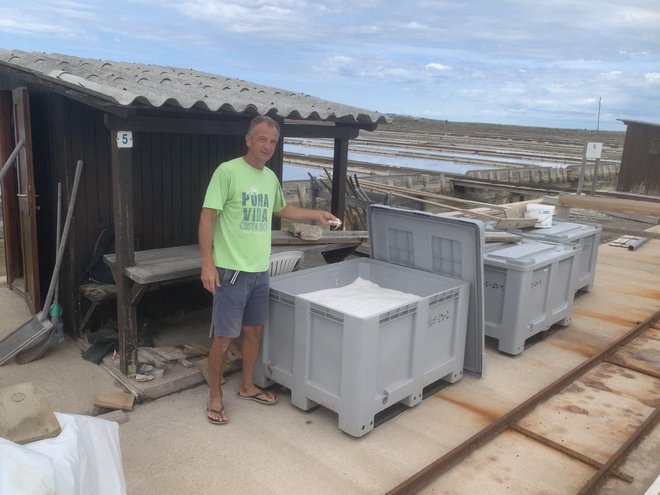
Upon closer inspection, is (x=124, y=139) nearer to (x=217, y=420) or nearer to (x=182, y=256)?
(x=182, y=256)

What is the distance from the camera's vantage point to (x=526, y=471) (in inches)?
142

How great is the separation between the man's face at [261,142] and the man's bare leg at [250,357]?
3.92 feet

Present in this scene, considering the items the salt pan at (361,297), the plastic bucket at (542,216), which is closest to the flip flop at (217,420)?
the salt pan at (361,297)

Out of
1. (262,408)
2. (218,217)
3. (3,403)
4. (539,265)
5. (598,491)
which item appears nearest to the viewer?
(3,403)

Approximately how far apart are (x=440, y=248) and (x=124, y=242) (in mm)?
2481

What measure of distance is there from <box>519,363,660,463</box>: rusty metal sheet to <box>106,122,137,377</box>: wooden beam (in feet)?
9.88

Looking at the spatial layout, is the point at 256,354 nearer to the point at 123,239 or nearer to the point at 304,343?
the point at 304,343

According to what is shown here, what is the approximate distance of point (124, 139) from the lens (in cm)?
417

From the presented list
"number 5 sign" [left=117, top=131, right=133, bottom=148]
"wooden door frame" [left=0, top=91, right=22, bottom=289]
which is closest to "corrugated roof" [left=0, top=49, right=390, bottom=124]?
"number 5 sign" [left=117, top=131, right=133, bottom=148]

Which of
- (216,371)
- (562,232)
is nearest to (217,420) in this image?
(216,371)

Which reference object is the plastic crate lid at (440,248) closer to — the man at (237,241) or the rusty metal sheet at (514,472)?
the rusty metal sheet at (514,472)

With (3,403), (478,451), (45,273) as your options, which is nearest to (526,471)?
(478,451)

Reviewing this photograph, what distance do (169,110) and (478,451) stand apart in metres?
3.30

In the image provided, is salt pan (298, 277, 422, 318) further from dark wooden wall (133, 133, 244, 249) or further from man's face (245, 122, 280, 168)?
dark wooden wall (133, 133, 244, 249)
